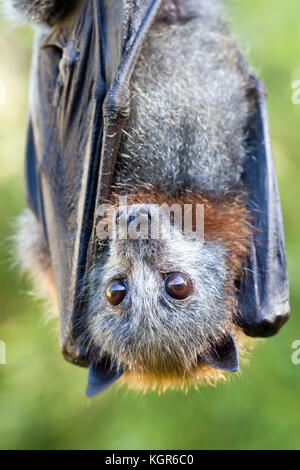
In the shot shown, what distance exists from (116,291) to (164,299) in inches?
10.4

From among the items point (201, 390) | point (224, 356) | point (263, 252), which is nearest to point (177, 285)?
point (224, 356)

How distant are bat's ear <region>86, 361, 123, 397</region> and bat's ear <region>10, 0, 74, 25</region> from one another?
7.48 ft

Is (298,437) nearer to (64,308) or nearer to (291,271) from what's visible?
(291,271)

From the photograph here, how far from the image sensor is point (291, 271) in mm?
4582

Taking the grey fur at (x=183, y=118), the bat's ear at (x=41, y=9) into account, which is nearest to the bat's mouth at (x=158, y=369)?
the grey fur at (x=183, y=118)

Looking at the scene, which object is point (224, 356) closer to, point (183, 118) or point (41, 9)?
point (183, 118)

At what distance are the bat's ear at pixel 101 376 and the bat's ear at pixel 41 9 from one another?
2281mm

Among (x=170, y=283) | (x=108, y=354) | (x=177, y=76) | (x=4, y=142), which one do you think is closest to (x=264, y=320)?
(x=170, y=283)

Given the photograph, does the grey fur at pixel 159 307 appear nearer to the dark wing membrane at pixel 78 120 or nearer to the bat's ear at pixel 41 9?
the dark wing membrane at pixel 78 120

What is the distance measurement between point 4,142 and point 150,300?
3743mm

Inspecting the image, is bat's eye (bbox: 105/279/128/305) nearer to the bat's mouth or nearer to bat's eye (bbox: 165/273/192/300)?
bat's eye (bbox: 165/273/192/300)

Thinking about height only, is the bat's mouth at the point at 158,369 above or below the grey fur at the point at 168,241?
below

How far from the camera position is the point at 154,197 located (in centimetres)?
303

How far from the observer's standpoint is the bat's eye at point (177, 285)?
115 inches
